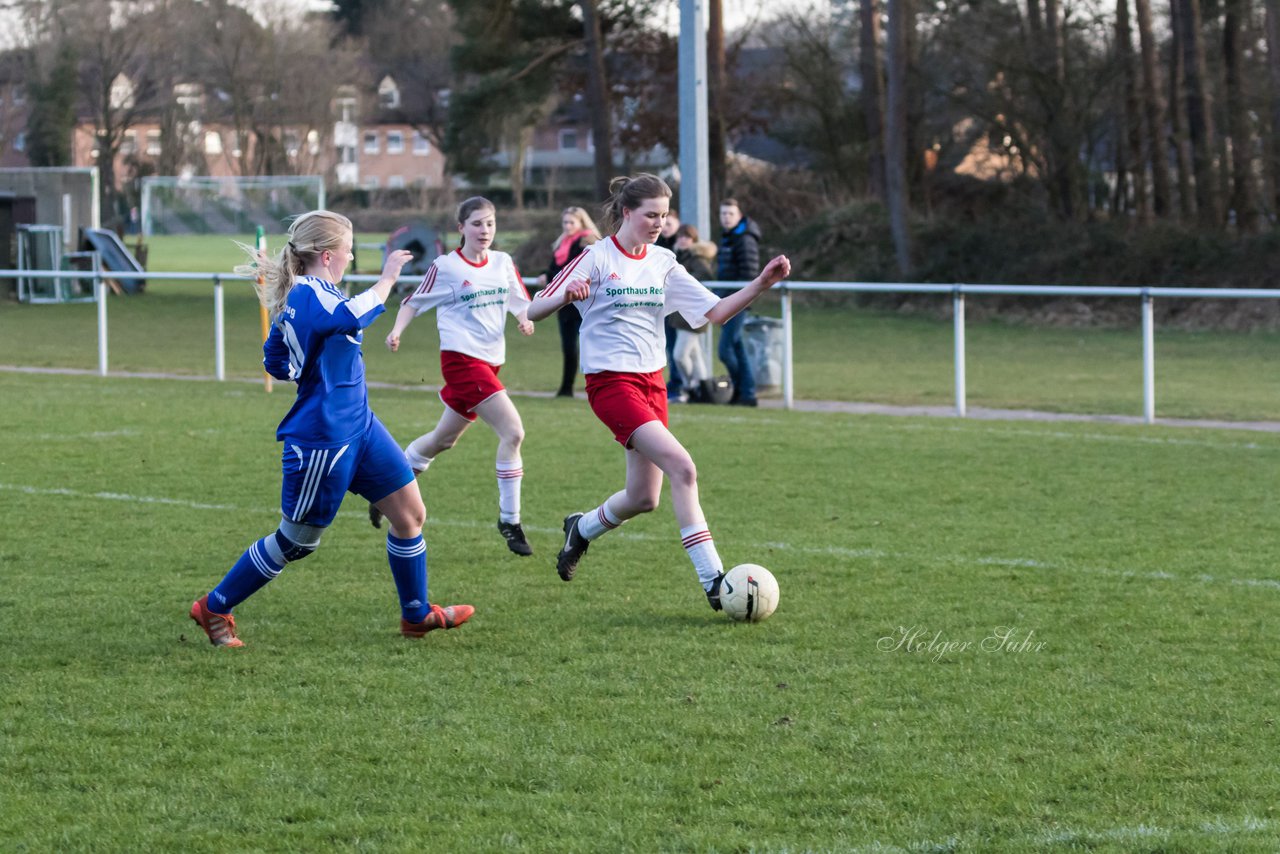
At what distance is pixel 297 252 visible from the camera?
5672 mm

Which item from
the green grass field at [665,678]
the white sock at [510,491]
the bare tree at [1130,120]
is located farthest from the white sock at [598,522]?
the bare tree at [1130,120]

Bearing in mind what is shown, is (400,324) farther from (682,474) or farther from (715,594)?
(715,594)

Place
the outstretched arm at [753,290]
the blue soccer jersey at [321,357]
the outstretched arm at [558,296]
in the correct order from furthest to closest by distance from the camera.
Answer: the outstretched arm at [558,296] < the outstretched arm at [753,290] < the blue soccer jersey at [321,357]

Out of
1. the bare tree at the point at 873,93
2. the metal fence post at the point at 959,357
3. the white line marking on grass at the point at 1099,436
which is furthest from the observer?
the bare tree at the point at 873,93

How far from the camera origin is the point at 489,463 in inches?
445

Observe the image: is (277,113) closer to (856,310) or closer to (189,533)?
(856,310)

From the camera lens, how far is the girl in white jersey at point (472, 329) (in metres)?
8.39

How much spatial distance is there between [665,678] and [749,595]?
0.88m

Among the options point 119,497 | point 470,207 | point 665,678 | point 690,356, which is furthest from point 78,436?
point 665,678

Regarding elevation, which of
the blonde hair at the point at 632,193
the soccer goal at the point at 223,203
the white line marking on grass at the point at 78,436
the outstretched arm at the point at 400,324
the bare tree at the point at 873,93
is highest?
the bare tree at the point at 873,93

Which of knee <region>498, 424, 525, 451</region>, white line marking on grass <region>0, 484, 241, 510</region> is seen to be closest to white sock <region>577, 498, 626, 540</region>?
knee <region>498, 424, 525, 451</region>

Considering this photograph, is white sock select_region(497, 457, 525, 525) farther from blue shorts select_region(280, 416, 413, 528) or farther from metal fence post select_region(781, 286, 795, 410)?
metal fence post select_region(781, 286, 795, 410)

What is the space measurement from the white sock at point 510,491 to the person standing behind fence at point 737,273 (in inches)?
285

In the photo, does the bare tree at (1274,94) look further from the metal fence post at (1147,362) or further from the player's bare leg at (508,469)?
the player's bare leg at (508,469)
